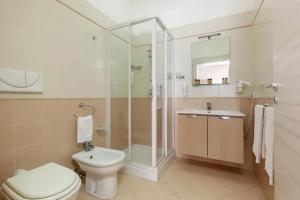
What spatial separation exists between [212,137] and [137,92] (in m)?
1.22

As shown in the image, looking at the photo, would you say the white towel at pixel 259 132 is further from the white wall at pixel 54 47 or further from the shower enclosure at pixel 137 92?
the white wall at pixel 54 47

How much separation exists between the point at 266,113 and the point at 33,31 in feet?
7.08

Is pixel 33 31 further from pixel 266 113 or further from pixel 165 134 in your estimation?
pixel 266 113

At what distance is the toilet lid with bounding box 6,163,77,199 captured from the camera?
0.88 m

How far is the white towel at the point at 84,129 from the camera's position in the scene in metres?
1.71

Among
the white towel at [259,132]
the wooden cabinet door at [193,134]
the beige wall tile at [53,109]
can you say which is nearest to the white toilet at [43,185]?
the beige wall tile at [53,109]

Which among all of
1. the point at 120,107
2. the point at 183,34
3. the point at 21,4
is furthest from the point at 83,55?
the point at 183,34

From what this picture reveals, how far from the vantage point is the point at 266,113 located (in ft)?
4.02

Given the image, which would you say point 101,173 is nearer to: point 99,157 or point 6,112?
point 99,157

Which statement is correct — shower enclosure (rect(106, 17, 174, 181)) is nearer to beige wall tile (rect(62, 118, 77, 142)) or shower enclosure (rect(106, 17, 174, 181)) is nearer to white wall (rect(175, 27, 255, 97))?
white wall (rect(175, 27, 255, 97))

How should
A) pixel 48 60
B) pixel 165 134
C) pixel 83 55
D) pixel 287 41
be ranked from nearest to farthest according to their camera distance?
pixel 287 41 → pixel 48 60 → pixel 83 55 → pixel 165 134

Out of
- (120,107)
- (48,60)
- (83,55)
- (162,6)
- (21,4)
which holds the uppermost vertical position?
(162,6)

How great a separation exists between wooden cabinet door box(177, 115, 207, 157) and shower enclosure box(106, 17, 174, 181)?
11.1 inches

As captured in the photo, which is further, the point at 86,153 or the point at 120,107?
the point at 120,107
